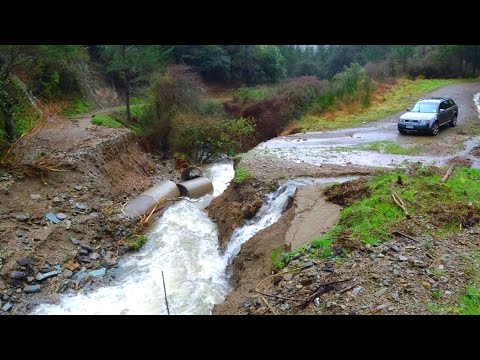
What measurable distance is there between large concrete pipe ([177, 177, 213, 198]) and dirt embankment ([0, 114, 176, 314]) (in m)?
2.18

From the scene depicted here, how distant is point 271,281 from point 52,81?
2083 centimetres

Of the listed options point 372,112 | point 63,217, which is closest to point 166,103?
point 63,217

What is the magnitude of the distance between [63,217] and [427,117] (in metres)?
15.4

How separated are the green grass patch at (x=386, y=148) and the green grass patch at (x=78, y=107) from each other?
1596 centimetres

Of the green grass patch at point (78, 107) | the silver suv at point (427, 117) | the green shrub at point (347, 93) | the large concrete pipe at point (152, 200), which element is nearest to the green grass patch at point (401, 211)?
the large concrete pipe at point (152, 200)

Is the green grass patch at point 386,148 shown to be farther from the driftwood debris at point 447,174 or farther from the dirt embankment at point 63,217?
the dirt embankment at point 63,217

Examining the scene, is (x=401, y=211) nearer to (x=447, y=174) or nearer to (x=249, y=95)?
(x=447, y=174)

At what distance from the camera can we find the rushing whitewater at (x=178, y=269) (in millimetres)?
9180

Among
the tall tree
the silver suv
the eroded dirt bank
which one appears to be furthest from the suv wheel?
the tall tree

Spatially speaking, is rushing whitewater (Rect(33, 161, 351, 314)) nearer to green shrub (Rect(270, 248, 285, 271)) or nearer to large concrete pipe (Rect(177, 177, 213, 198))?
large concrete pipe (Rect(177, 177, 213, 198))

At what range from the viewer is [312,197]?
11.1 m

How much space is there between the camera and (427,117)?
17.6m

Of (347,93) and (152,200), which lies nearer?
(152,200)

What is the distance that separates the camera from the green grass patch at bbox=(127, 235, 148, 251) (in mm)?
11984
